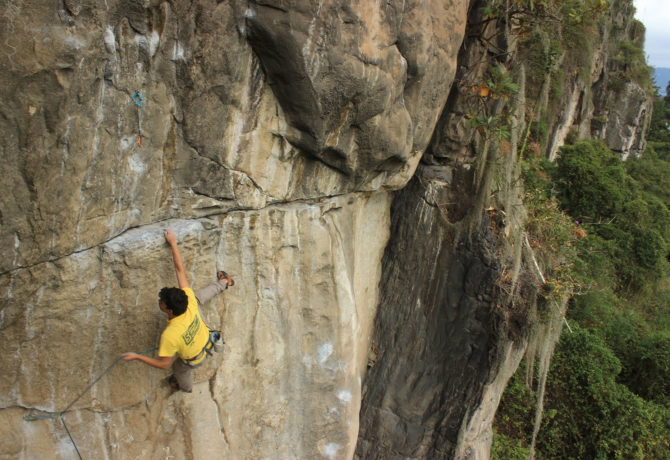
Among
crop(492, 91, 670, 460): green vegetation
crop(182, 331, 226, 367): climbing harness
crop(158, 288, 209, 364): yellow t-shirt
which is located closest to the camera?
crop(158, 288, 209, 364): yellow t-shirt

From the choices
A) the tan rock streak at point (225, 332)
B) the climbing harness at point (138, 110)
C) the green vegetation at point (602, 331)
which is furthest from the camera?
the green vegetation at point (602, 331)

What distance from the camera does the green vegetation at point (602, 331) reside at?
8.24 m

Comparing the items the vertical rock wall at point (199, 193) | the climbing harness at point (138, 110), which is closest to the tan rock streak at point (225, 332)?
the vertical rock wall at point (199, 193)

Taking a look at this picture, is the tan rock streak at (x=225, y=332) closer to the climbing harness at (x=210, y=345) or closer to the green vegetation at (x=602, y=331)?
the climbing harness at (x=210, y=345)

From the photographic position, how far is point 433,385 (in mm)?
6230

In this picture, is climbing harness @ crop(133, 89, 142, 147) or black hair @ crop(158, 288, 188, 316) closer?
climbing harness @ crop(133, 89, 142, 147)

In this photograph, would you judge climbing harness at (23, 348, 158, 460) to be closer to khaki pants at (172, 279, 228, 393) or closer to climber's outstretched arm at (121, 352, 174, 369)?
climber's outstretched arm at (121, 352, 174, 369)

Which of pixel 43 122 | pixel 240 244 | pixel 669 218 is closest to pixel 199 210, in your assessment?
pixel 240 244

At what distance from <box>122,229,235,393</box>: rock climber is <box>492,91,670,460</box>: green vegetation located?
4701mm

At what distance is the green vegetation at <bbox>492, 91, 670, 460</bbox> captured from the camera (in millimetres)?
8242

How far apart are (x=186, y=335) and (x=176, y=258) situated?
60cm

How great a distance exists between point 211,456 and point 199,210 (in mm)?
2341

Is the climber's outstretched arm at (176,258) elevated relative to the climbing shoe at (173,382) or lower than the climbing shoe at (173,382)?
elevated

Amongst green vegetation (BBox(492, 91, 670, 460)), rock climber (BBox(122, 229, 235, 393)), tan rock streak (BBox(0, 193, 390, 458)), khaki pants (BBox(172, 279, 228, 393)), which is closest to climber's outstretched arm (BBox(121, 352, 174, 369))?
rock climber (BBox(122, 229, 235, 393))
